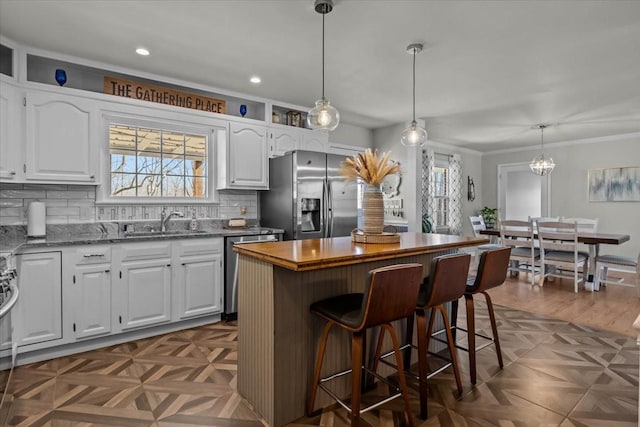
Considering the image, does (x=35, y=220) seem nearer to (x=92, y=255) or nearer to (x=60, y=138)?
(x=92, y=255)

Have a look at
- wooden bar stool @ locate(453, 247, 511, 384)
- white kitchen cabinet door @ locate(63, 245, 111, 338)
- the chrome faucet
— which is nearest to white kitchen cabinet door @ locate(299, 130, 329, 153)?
the chrome faucet

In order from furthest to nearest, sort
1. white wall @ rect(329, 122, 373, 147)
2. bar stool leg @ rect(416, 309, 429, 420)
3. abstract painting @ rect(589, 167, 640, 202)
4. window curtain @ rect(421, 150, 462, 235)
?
window curtain @ rect(421, 150, 462, 235) → abstract painting @ rect(589, 167, 640, 202) → white wall @ rect(329, 122, 373, 147) → bar stool leg @ rect(416, 309, 429, 420)

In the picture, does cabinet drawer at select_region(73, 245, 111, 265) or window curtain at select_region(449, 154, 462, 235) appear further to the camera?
window curtain at select_region(449, 154, 462, 235)

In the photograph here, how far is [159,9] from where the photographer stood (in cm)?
241

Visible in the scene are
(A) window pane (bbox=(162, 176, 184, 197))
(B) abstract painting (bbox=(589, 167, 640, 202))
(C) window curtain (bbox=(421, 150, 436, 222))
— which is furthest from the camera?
(C) window curtain (bbox=(421, 150, 436, 222))

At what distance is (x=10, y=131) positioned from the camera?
2.81 m

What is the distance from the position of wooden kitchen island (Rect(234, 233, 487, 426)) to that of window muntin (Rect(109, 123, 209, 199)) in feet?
7.15

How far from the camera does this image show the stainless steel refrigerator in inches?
156

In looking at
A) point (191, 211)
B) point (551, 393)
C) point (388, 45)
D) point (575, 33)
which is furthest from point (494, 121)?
point (191, 211)

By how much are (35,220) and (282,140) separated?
104 inches

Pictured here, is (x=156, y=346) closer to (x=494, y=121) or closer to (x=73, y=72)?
(x=73, y=72)

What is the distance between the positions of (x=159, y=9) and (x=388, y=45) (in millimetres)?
1760

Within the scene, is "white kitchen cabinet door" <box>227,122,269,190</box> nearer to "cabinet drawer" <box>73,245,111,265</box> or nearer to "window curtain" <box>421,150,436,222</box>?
"cabinet drawer" <box>73,245,111,265</box>

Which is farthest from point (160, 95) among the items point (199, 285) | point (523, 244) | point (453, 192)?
point (453, 192)
